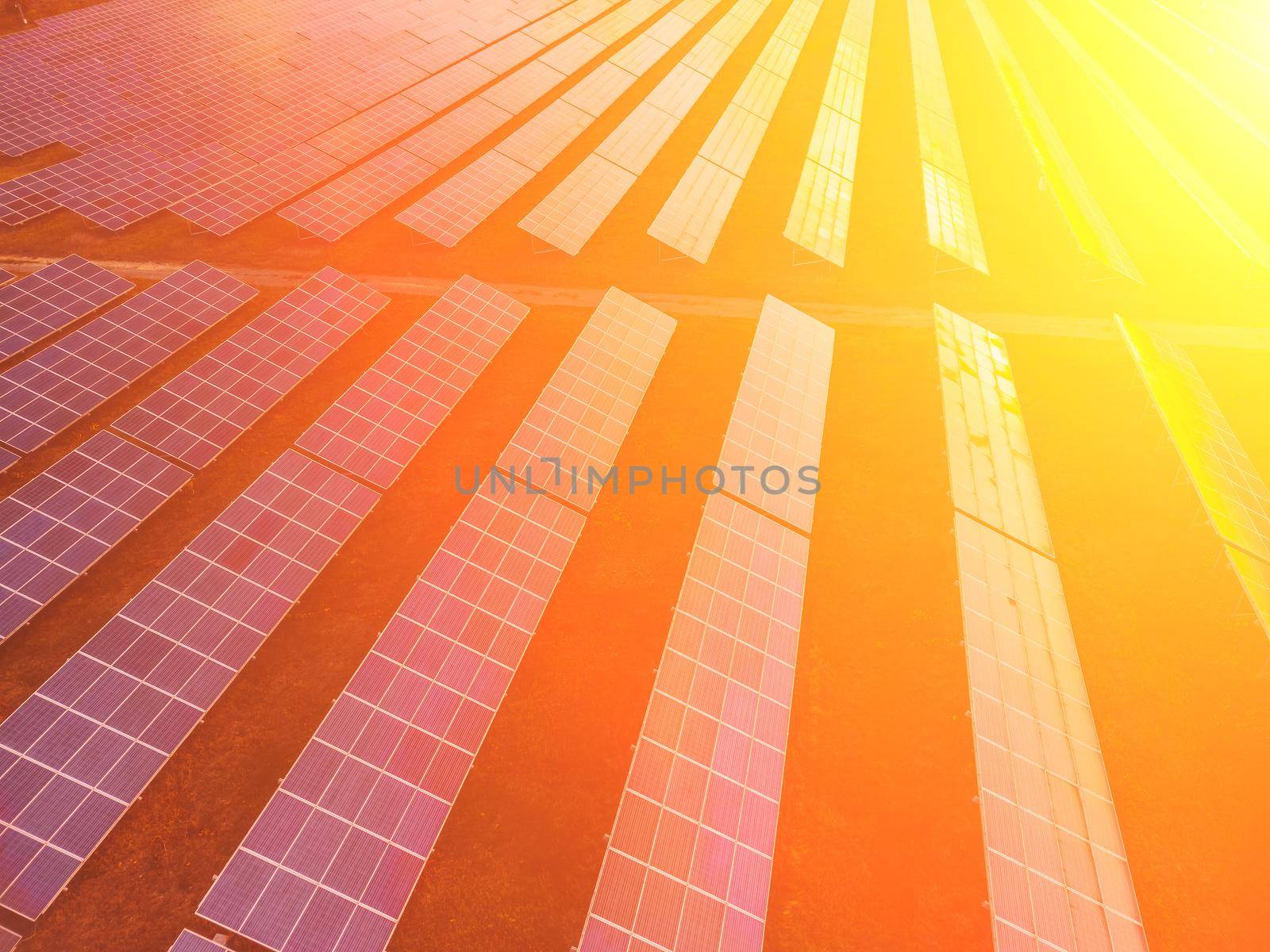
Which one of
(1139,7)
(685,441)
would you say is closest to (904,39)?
(1139,7)

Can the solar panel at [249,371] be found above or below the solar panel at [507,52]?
below

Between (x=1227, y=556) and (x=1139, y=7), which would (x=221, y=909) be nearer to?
(x=1227, y=556)

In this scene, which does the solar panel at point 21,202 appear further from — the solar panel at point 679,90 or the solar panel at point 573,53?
the solar panel at point 679,90

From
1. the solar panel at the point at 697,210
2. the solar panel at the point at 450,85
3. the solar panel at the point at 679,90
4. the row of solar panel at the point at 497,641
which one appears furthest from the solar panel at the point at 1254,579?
the solar panel at the point at 450,85

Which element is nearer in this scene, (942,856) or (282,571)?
(942,856)

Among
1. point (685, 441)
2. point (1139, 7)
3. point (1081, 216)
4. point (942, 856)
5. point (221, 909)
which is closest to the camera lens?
point (221, 909)

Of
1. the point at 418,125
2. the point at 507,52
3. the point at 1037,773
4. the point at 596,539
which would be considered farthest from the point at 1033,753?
the point at 507,52
